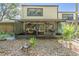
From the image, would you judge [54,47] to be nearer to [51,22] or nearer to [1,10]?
[51,22]

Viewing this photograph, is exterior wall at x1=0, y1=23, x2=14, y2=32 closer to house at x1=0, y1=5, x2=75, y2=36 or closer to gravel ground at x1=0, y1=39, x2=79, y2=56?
house at x1=0, y1=5, x2=75, y2=36

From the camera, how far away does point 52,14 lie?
2.78 metres

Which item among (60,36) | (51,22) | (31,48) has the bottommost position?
(31,48)

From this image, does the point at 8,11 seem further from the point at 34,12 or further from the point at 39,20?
the point at 39,20

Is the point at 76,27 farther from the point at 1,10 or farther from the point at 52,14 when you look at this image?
the point at 1,10

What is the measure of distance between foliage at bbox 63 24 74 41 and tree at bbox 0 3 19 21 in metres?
0.82

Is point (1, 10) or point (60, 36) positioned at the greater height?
point (1, 10)

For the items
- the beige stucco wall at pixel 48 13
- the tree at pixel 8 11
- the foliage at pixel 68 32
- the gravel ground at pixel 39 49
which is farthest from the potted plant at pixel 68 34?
the tree at pixel 8 11

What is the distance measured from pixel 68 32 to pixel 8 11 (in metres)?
1.03

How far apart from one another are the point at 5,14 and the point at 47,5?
69cm

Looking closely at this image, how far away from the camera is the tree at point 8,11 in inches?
110

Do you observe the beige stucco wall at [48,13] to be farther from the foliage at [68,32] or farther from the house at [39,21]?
the foliage at [68,32]

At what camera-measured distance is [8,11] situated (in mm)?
2857

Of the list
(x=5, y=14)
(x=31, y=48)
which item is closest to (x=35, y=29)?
(x=31, y=48)
